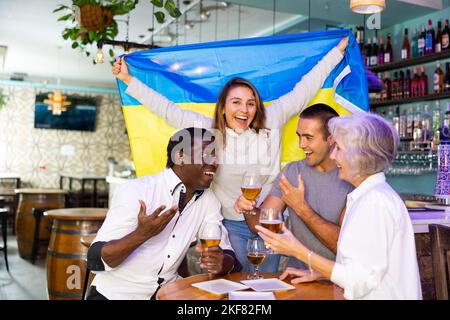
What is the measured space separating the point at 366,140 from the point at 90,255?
1194 millimetres

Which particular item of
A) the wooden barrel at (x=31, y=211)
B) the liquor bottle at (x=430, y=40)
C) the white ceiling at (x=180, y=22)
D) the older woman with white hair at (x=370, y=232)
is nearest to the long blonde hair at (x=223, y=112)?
the older woman with white hair at (x=370, y=232)

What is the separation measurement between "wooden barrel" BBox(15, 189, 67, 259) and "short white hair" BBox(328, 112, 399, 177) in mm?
5269

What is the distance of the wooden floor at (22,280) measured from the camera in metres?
4.75

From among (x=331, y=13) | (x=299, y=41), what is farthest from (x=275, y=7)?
(x=299, y=41)

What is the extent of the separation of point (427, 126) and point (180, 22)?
355 centimetres

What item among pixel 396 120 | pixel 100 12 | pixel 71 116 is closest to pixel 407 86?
pixel 396 120

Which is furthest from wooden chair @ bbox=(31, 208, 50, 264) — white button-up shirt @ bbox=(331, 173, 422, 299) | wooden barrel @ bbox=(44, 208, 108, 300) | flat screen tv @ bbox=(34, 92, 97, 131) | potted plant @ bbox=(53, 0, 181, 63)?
flat screen tv @ bbox=(34, 92, 97, 131)

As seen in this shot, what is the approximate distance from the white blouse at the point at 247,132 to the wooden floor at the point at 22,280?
2622 millimetres

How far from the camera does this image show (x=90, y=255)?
204cm

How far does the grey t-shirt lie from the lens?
7.01 feet

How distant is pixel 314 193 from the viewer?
2188 millimetres

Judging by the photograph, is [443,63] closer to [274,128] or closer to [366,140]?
[274,128]

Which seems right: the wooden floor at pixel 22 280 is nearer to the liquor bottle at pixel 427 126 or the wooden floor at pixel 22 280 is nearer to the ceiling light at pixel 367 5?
the ceiling light at pixel 367 5
